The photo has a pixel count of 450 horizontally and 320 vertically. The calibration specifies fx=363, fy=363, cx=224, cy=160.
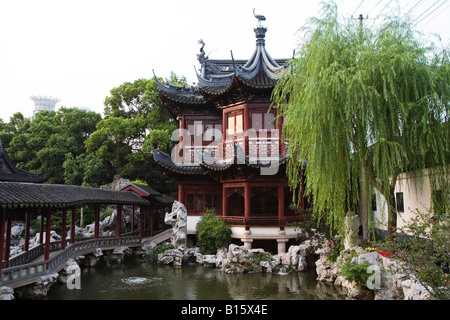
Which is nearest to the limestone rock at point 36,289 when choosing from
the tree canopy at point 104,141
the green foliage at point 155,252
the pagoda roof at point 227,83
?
the green foliage at point 155,252

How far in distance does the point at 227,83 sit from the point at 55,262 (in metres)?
9.15

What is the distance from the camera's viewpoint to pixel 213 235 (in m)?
13.0

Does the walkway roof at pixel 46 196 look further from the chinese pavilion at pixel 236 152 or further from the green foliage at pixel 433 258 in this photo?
the green foliage at pixel 433 258

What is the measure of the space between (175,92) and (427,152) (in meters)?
10.4

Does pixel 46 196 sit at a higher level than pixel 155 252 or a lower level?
higher

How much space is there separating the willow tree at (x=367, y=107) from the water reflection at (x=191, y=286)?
243 centimetres

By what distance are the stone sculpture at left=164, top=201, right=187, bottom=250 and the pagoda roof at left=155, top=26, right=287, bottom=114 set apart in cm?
442

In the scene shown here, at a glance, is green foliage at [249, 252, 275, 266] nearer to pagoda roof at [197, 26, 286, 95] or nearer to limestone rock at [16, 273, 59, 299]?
limestone rock at [16, 273, 59, 299]

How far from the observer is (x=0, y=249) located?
7.63 meters

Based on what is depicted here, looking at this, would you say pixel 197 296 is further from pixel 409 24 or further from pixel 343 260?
pixel 409 24

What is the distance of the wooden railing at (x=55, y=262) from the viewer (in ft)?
25.3
